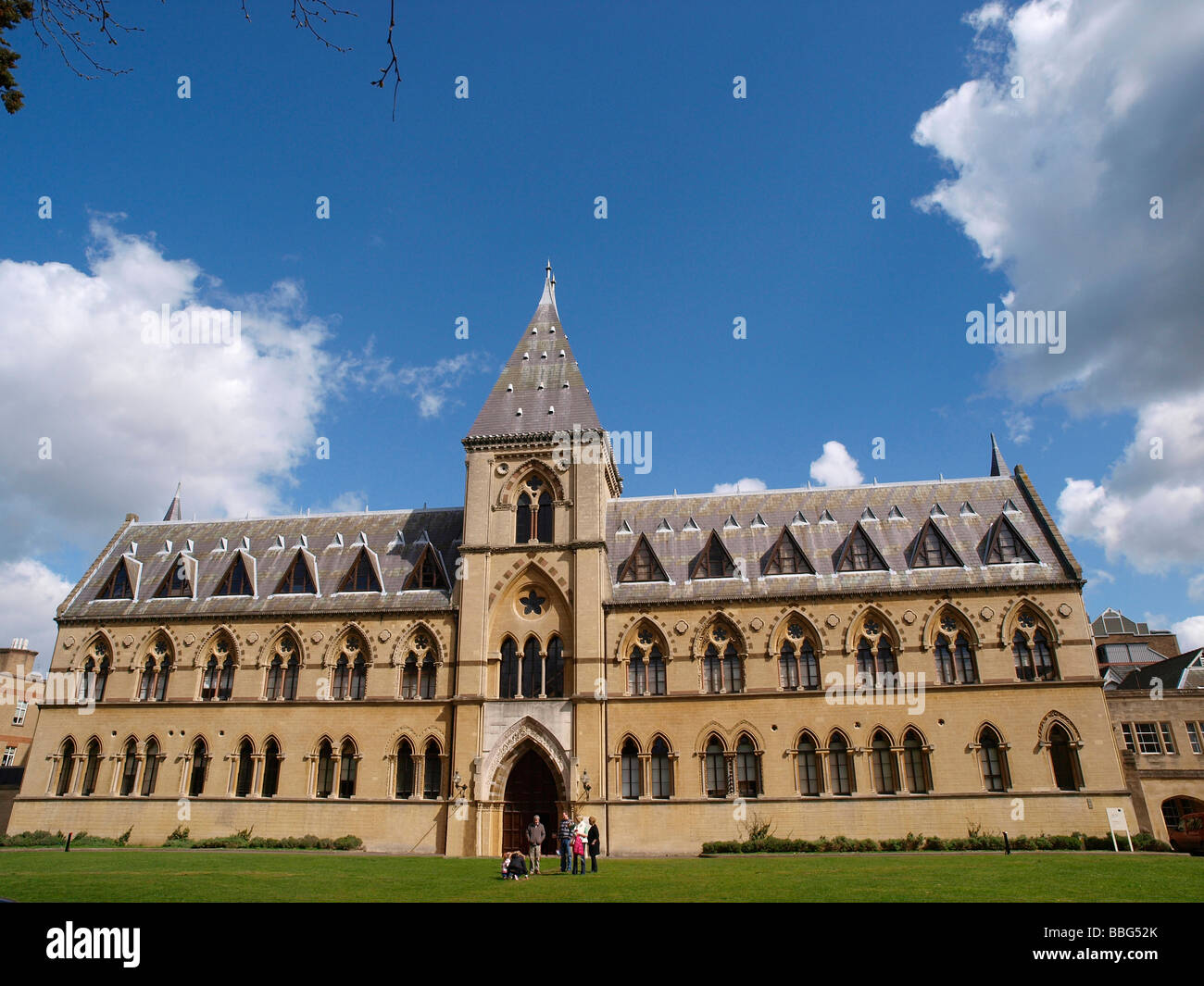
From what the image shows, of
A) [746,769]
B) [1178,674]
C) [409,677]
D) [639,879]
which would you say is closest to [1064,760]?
[746,769]

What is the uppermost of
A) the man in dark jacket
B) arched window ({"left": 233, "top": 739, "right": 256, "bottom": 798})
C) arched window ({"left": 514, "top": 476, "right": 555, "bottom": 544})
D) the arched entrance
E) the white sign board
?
arched window ({"left": 514, "top": 476, "right": 555, "bottom": 544})

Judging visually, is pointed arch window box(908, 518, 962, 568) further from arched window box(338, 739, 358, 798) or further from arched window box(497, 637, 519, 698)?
arched window box(338, 739, 358, 798)

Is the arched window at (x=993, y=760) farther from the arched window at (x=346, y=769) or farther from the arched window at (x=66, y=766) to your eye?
the arched window at (x=66, y=766)

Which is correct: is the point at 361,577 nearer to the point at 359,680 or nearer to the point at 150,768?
the point at 359,680

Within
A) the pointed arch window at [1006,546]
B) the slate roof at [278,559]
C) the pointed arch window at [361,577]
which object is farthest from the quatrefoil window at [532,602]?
the pointed arch window at [1006,546]

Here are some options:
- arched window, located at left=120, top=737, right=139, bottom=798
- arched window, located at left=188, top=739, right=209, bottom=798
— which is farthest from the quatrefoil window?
arched window, located at left=120, top=737, right=139, bottom=798

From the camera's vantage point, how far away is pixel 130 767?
131 feet

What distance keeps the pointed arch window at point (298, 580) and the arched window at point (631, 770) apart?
684 inches

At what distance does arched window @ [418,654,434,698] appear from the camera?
126 feet

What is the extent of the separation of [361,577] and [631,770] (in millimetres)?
16392

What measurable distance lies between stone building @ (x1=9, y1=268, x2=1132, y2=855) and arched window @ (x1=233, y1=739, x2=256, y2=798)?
0.12 metres

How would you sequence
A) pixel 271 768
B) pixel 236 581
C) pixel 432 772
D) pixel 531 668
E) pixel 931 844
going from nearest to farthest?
pixel 931 844
pixel 432 772
pixel 531 668
pixel 271 768
pixel 236 581

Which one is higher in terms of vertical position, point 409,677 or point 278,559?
point 278,559
